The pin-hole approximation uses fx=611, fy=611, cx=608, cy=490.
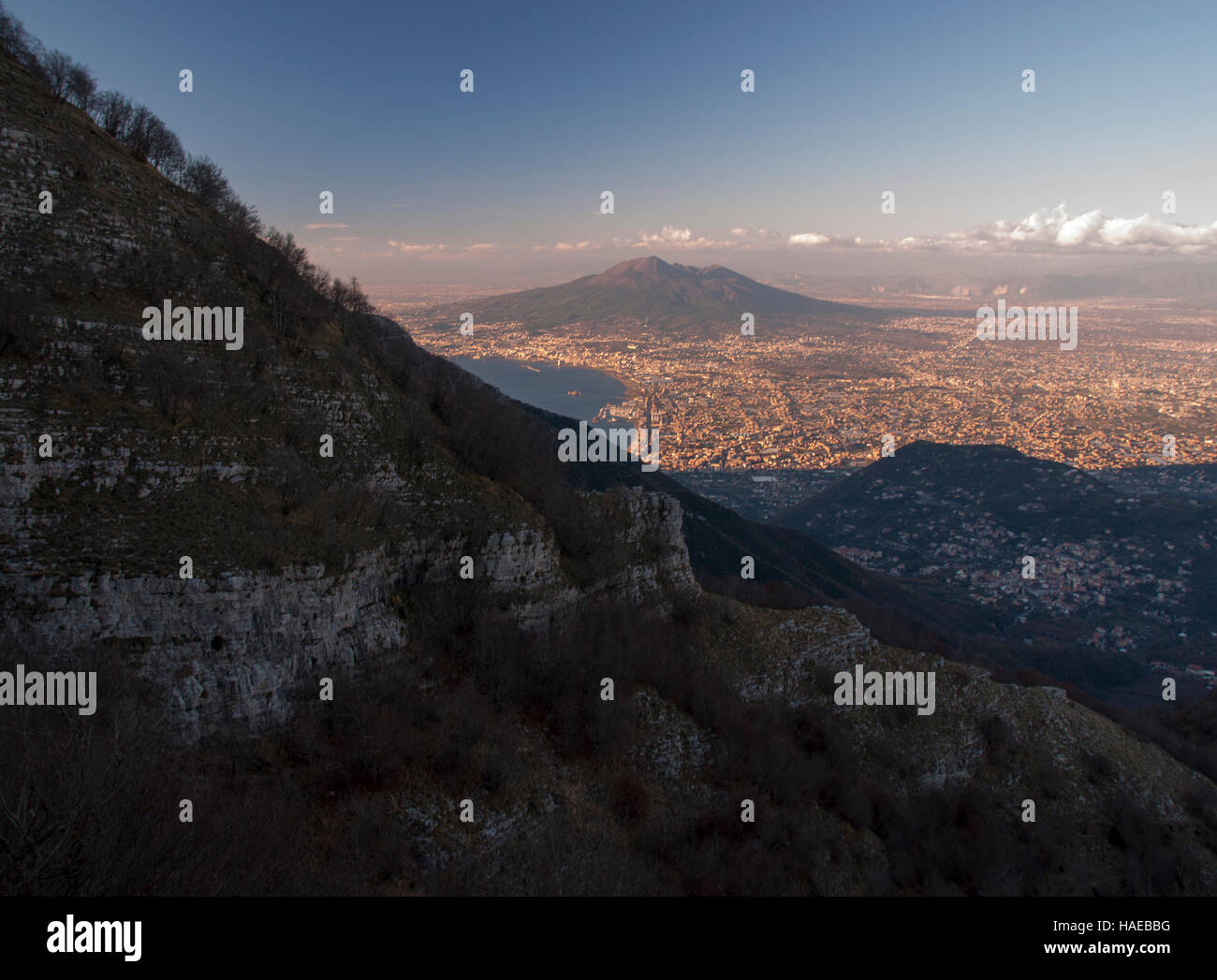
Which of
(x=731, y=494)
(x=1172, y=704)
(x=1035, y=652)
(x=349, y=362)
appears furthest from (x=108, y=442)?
(x=731, y=494)

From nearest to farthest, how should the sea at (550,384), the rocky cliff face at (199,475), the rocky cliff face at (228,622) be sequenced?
the rocky cliff face at (228,622) < the rocky cliff face at (199,475) < the sea at (550,384)

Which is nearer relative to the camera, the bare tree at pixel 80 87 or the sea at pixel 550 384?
the bare tree at pixel 80 87

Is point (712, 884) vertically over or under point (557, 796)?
under

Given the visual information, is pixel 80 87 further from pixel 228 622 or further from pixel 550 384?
pixel 550 384

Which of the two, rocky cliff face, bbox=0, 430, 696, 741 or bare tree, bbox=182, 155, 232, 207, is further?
bare tree, bbox=182, 155, 232, 207

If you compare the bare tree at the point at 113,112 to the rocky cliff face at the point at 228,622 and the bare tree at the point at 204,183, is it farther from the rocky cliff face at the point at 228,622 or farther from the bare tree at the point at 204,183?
the rocky cliff face at the point at 228,622

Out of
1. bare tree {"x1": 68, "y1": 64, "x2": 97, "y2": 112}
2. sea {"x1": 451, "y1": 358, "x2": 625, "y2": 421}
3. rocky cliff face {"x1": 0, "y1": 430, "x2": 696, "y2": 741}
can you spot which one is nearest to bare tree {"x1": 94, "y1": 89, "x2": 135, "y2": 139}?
bare tree {"x1": 68, "y1": 64, "x2": 97, "y2": 112}

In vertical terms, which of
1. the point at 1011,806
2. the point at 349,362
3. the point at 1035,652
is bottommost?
the point at 1035,652

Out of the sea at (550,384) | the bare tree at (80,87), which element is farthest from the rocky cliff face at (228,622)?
the sea at (550,384)

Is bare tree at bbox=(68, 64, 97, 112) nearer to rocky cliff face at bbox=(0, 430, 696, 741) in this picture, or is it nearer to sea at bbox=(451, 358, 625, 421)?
rocky cliff face at bbox=(0, 430, 696, 741)

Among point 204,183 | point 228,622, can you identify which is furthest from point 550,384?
point 228,622
